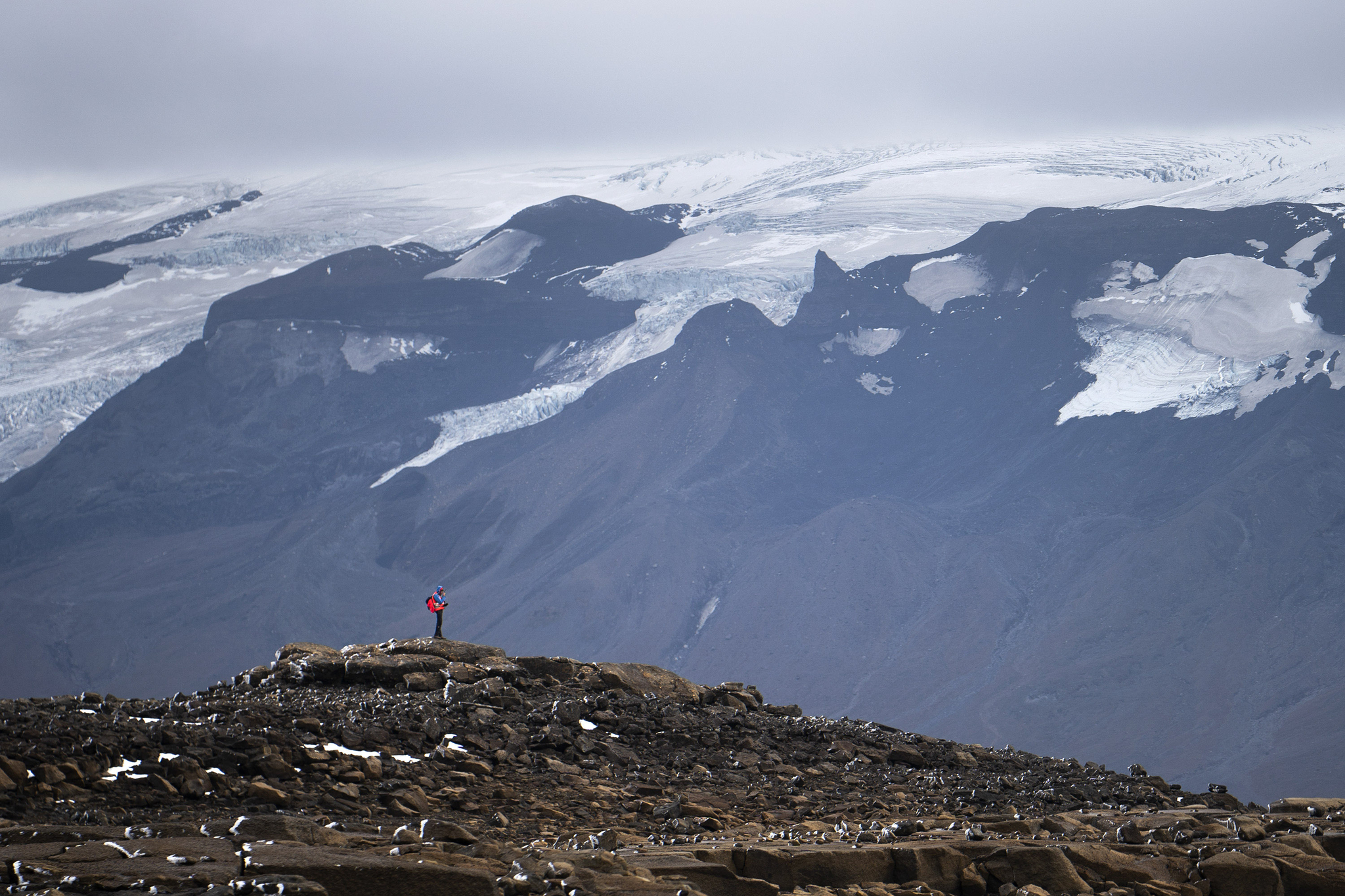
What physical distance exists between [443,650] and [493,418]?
11587 cm

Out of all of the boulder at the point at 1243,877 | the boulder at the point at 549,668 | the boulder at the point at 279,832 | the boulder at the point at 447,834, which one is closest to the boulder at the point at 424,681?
the boulder at the point at 549,668

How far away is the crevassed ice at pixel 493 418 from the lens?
450 ft

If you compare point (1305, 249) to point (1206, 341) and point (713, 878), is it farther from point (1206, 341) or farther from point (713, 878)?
point (713, 878)

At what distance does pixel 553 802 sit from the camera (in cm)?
1703

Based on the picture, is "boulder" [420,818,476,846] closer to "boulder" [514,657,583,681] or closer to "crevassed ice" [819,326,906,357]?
"boulder" [514,657,583,681]

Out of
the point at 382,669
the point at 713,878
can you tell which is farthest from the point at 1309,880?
the point at 382,669

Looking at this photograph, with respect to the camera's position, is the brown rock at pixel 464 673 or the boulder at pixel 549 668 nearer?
the brown rock at pixel 464 673

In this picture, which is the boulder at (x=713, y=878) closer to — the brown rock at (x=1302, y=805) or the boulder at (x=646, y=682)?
the brown rock at (x=1302, y=805)

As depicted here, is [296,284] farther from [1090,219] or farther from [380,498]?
[1090,219]

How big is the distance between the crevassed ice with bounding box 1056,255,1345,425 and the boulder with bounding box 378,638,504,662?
4139 inches

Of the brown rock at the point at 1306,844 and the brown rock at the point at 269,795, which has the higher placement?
the brown rock at the point at 269,795

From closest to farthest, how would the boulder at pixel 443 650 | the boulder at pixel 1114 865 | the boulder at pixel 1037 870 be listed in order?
the boulder at pixel 1037 870 → the boulder at pixel 1114 865 → the boulder at pixel 443 650

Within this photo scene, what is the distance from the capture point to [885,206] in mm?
148250

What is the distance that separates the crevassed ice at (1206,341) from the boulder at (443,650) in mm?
105132
